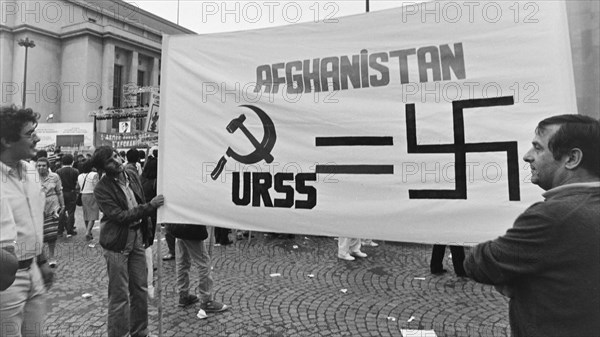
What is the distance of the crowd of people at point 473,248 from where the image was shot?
49.8 inches

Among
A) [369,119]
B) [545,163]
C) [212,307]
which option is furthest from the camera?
[212,307]

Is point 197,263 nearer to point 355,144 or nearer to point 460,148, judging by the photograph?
point 355,144

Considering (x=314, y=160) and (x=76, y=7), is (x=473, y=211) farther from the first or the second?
(x=76, y=7)

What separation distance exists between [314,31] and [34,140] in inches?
77.2

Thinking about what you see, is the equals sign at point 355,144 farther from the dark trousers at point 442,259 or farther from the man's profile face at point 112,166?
the dark trousers at point 442,259

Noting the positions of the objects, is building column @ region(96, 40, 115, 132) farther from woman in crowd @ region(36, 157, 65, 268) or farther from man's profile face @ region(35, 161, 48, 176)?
woman in crowd @ region(36, 157, 65, 268)

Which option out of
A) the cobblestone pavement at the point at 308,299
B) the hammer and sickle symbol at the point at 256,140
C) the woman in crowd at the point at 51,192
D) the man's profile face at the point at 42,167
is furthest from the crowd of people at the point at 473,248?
the man's profile face at the point at 42,167

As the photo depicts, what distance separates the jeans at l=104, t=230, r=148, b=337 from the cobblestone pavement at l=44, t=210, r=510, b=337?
1.22ft

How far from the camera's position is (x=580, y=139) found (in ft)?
4.48

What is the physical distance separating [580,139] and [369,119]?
1216 mm

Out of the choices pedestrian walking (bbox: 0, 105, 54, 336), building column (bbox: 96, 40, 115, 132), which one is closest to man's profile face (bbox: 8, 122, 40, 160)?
pedestrian walking (bbox: 0, 105, 54, 336)

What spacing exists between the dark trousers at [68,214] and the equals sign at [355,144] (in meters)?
7.62

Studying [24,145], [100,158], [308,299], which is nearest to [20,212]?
[24,145]

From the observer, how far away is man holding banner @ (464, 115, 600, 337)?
1.26m
